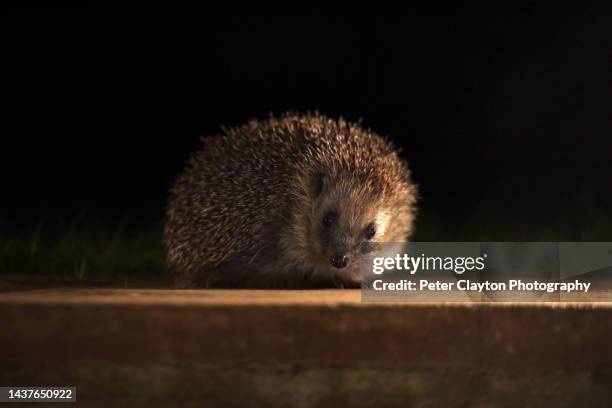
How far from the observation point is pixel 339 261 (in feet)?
19.9

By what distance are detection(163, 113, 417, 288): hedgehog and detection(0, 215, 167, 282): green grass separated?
0.47 metres

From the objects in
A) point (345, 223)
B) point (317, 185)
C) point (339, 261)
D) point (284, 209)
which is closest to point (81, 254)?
point (284, 209)

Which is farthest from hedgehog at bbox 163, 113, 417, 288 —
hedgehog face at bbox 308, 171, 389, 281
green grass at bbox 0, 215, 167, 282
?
green grass at bbox 0, 215, 167, 282

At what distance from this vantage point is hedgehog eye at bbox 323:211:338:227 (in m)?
6.60

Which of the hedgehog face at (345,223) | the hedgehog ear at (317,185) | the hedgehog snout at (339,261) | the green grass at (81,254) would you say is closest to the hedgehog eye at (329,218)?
the hedgehog face at (345,223)

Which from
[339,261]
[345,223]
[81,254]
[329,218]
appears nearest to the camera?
[339,261]

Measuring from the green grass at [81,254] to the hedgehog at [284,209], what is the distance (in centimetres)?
47

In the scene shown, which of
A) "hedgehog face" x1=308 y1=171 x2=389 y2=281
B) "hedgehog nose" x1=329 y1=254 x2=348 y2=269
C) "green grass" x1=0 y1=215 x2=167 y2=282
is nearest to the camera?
"hedgehog nose" x1=329 y1=254 x2=348 y2=269

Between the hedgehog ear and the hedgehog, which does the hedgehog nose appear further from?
the hedgehog ear

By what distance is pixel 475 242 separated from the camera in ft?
25.9

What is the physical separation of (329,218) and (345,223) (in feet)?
0.50

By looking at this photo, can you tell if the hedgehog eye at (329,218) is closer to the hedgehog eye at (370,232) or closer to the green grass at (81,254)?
the hedgehog eye at (370,232)

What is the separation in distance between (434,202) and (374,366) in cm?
658

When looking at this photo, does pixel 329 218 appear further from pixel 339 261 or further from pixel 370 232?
pixel 339 261
